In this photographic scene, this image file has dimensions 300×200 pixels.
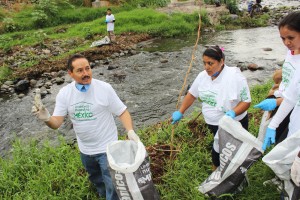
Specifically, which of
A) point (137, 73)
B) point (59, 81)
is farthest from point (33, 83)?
point (137, 73)

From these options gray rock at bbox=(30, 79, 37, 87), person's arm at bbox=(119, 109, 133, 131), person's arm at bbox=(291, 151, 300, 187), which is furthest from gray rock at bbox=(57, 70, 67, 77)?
person's arm at bbox=(291, 151, 300, 187)

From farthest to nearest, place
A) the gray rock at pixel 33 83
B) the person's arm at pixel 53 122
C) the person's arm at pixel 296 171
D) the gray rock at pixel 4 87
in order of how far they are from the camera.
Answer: the gray rock at pixel 33 83
the gray rock at pixel 4 87
the person's arm at pixel 53 122
the person's arm at pixel 296 171

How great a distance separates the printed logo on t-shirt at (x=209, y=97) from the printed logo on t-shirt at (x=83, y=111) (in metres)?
1.24

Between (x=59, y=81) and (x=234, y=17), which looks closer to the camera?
(x=59, y=81)

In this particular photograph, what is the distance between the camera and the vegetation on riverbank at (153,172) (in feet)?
11.8

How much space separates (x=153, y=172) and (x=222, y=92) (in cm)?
154

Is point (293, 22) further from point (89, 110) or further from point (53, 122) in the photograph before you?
point (53, 122)

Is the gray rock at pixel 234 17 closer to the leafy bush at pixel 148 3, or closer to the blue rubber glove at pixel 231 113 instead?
the leafy bush at pixel 148 3

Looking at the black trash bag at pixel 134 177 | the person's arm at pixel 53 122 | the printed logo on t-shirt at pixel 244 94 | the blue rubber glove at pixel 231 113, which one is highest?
the printed logo on t-shirt at pixel 244 94

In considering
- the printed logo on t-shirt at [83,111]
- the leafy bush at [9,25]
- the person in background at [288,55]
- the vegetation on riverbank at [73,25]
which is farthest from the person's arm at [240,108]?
the leafy bush at [9,25]

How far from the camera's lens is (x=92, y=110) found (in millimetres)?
3125

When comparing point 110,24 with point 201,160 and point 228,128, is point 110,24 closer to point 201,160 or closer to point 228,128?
point 201,160

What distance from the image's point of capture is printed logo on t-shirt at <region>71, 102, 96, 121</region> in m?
3.12

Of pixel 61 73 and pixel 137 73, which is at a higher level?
pixel 137 73
